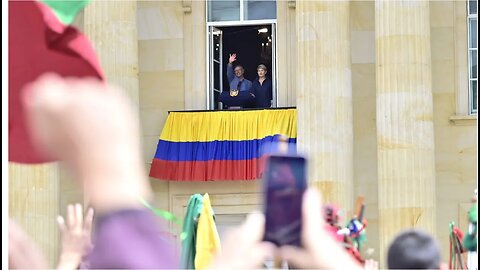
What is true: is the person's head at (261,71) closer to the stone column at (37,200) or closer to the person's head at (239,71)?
the person's head at (239,71)

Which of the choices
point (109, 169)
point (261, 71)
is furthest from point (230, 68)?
point (109, 169)

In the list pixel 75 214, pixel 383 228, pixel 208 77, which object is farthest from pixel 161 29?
pixel 75 214

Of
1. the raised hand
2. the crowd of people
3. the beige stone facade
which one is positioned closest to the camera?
the crowd of people

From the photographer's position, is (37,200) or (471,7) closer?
(37,200)

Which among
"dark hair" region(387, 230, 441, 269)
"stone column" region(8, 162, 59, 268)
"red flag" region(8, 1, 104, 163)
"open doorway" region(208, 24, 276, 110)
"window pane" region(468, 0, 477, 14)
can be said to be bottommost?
"stone column" region(8, 162, 59, 268)

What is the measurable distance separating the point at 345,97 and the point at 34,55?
22.9 meters

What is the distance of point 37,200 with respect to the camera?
25.9m

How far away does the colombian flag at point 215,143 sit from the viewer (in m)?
28.0

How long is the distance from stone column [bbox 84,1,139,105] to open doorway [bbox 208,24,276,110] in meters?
2.25

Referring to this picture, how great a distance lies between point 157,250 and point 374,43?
25.4 meters

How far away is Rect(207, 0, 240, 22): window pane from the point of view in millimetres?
28703

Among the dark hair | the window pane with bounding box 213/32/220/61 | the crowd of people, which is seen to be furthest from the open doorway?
the crowd of people

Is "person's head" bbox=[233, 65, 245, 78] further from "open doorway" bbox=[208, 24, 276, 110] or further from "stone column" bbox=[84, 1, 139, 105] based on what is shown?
"stone column" bbox=[84, 1, 139, 105]

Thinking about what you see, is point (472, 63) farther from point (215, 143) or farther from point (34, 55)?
point (34, 55)
